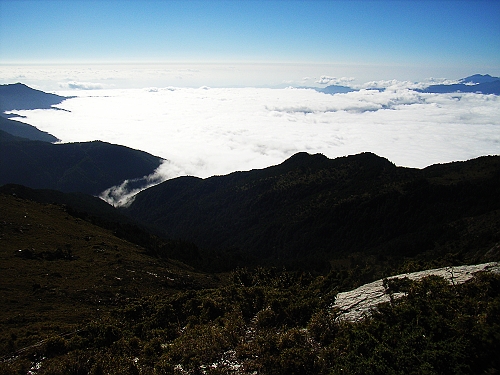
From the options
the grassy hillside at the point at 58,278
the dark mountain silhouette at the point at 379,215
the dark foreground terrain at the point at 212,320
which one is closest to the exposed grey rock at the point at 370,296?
the dark foreground terrain at the point at 212,320

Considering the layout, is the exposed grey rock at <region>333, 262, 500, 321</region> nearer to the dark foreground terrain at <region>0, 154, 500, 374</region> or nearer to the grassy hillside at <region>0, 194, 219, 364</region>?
the dark foreground terrain at <region>0, 154, 500, 374</region>

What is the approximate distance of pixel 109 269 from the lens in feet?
158

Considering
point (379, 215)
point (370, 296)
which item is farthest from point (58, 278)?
point (379, 215)

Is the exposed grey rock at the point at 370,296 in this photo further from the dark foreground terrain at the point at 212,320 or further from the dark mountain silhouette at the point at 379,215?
the dark mountain silhouette at the point at 379,215

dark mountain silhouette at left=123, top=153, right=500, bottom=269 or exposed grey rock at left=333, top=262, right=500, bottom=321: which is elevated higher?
exposed grey rock at left=333, top=262, right=500, bottom=321

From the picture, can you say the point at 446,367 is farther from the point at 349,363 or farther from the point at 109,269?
the point at 109,269

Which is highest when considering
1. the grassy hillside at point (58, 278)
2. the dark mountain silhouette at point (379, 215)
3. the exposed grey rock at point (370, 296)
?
the exposed grey rock at point (370, 296)

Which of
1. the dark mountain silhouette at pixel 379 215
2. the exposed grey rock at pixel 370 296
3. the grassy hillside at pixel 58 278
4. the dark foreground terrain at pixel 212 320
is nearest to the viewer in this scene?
the dark foreground terrain at pixel 212 320

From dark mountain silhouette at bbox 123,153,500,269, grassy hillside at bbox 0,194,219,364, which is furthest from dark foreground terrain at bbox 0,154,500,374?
dark mountain silhouette at bbox 123,153,500,269

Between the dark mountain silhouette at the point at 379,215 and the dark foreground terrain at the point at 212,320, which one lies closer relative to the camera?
the dark foreground terrain at the point at 212,320

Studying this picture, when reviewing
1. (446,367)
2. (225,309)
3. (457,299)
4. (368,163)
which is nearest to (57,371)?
(225,309)

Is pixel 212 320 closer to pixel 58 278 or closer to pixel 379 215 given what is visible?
pixel 58 278

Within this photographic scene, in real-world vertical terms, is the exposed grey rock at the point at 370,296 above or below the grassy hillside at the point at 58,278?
above

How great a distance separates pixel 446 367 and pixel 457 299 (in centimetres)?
529
